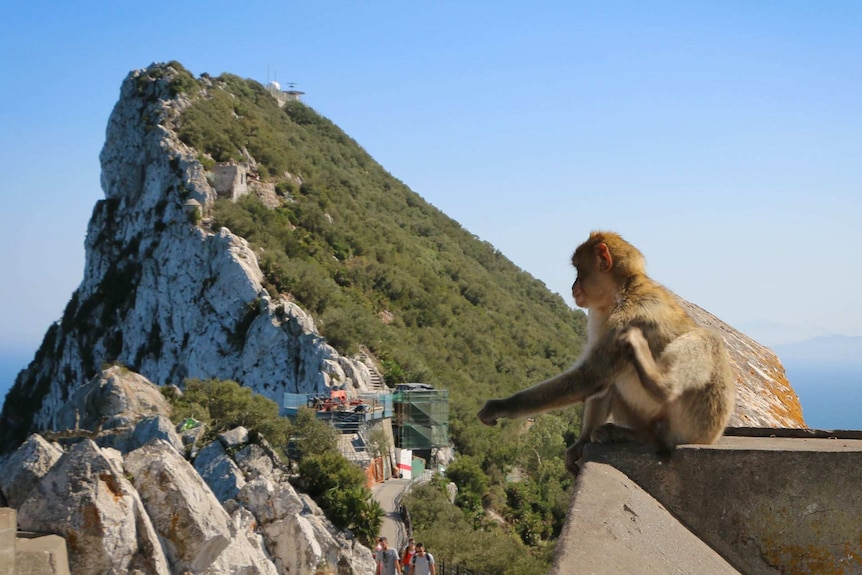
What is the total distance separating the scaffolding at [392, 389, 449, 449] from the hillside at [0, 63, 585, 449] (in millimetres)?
2515

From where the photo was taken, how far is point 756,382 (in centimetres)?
523

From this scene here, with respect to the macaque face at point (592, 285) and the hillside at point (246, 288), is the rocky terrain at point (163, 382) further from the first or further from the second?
the macaque face at point (592, 285)

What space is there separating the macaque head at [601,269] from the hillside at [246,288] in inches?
1289

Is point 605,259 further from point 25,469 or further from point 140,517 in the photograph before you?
point 140,517

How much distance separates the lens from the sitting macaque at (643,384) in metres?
3.54

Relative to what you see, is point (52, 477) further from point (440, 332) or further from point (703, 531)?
point (440, 332)

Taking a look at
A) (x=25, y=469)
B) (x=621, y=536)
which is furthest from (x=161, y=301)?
(x=621, y=536)

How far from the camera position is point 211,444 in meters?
22.8

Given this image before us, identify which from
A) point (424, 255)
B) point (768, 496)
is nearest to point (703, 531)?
point (768, 496)

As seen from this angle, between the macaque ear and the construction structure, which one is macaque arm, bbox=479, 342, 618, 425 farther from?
the construction structure

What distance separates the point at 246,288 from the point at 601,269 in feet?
123

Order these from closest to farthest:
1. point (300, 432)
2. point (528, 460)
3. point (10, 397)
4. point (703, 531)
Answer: point (703, 531), point (300, 432), point (528, 460), point (10, 397)

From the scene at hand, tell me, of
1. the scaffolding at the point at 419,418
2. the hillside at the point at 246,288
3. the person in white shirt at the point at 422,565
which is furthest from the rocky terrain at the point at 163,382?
the scaffolding at the point at 419,418

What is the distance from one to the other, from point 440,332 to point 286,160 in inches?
591
